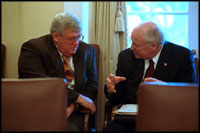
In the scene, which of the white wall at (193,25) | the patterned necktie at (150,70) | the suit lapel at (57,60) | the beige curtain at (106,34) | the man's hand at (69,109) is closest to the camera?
the man's hand at (69,109)

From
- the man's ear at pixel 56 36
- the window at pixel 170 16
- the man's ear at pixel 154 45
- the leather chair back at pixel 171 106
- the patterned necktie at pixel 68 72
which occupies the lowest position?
the leather chair back at pixel 171 106

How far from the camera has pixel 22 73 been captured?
208cm

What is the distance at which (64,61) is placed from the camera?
7.31 ft

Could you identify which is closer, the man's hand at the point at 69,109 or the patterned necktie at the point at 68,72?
the man's hand at the point at 69,109

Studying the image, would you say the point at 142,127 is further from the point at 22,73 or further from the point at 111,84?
the point at 22,73

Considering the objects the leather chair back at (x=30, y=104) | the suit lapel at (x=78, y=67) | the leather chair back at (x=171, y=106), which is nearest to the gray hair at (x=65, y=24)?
the suit lapel at (x=78, y=67)

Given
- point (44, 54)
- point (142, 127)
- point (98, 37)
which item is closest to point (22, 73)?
point (44, 54)

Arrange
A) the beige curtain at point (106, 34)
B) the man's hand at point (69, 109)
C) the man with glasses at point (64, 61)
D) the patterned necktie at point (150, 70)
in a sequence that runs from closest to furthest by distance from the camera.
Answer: the man's hand at point (69, 109)
the man with glasses at point (64, 61)
the patterned necktie at point (150, 70)
the beige curtain at point (106, 34)

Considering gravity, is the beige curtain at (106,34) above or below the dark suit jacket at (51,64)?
above

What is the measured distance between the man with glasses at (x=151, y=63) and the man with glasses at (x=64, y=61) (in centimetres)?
26

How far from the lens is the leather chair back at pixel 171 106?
115 centimetres

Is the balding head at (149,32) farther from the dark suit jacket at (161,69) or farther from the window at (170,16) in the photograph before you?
the window at (170,16)

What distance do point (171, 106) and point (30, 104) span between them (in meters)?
0.66

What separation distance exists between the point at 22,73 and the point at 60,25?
0.51 m
